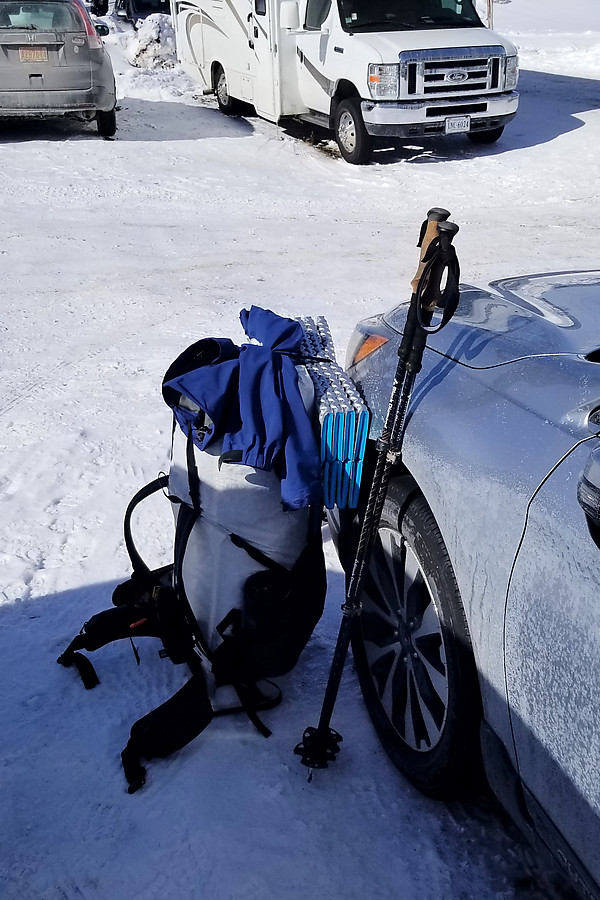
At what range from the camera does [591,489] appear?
1442 millimetres

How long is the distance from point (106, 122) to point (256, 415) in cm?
955

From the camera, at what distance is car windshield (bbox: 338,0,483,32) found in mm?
10422

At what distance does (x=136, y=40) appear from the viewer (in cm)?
1792

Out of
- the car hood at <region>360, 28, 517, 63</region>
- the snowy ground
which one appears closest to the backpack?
the snowy ground

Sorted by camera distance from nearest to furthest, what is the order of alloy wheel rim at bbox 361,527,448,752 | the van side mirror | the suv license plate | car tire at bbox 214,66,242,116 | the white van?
1. alloy wheel rim at bbox 361,527,448,752
2. the white van
3. the suv license plate
4. the van side mirror
5. car tire at bbox 214,66,242,116

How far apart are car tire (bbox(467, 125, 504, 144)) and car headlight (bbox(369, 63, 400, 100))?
161cm

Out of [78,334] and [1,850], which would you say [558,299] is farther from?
[78,334]

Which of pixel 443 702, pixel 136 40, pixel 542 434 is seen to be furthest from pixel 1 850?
pixel 136 40

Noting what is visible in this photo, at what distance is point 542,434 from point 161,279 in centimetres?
526

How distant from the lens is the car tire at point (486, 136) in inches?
436

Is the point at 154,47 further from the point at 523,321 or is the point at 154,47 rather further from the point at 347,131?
the point at 523,321

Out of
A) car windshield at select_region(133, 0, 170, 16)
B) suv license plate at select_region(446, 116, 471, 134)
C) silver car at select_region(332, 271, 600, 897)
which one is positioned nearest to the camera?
silver car at select_region(332, 271, 600, 897)

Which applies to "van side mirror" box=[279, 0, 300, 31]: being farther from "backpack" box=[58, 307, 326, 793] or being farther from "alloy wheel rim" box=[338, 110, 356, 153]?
"backpack" box=[58, 307, 326, 793]

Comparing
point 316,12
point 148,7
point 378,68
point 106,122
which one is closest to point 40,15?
point 106,122
